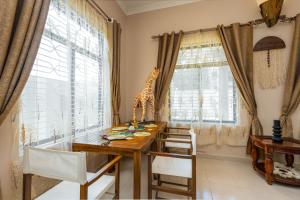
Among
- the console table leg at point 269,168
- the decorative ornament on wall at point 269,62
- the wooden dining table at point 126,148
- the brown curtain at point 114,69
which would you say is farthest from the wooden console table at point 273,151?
the brown curtain at point 114,69

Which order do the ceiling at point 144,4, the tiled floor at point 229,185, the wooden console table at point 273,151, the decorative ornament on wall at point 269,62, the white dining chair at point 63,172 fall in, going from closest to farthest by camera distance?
the white dining chair at point 63,172, the tiled floor at point 229,185, the wooden console table at point 273,151, the decorative ornament on wall at point 269,62, the ceiling at point 144,4

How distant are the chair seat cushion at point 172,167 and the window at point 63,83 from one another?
39.5 inches

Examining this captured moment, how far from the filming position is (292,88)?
225 cm

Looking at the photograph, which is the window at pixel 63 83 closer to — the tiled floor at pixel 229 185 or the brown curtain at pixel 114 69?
the brown curtain at pixel 114 69

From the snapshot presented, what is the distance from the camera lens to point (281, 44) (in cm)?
233

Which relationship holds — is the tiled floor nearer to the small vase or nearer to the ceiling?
the small vase

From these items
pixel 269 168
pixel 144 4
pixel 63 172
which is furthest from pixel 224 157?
pixel 144 4

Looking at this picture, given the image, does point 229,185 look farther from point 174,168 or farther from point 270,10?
point 270,10

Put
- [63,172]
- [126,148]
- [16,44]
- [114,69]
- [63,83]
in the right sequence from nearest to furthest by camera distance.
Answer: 1. [63,172]
2. [16,44]
3. [126,148]
4. [63,83]
5. [114,69]

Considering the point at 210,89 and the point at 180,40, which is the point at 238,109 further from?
the point at 180,40

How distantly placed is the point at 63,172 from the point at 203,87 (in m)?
2.35

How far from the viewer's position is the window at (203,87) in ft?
8.47

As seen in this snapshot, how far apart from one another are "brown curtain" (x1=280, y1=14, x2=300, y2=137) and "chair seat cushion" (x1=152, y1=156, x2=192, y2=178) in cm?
180

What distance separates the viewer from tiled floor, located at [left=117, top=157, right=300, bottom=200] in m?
1.67
